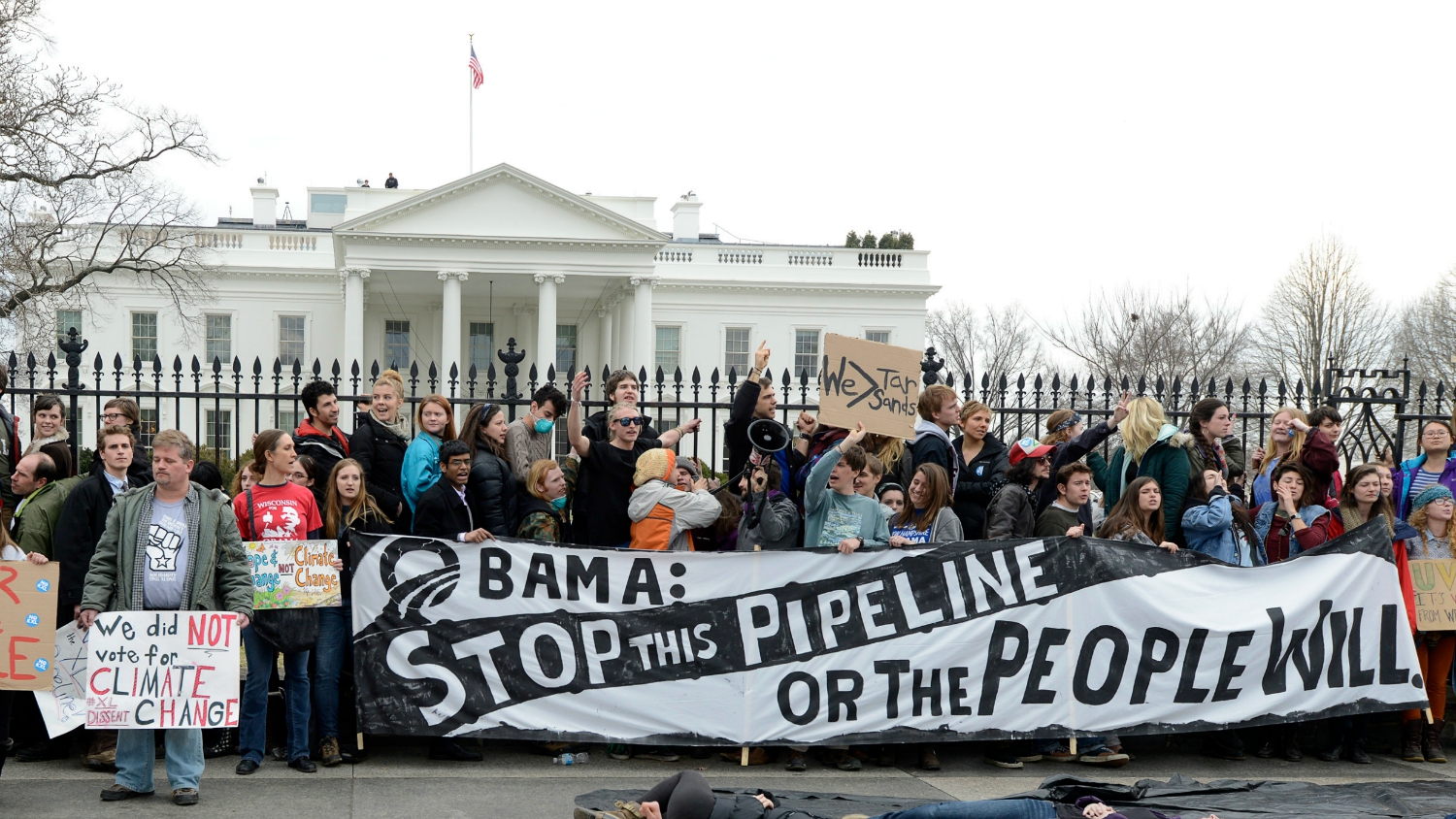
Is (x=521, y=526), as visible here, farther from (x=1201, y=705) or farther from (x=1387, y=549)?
(x=1387, y=549)

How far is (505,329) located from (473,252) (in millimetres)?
5486

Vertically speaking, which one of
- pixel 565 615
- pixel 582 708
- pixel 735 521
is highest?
pixel 735 521

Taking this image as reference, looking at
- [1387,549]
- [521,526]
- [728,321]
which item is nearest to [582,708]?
[521,526]

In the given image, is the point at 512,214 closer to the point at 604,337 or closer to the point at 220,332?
the point at 604,337

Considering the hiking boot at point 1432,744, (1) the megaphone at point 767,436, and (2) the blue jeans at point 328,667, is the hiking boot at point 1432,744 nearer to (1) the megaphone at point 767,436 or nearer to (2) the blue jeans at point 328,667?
(1) the megaphone at point 767,436

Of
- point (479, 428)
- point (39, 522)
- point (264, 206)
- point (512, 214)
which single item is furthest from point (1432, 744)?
point (264, 206)

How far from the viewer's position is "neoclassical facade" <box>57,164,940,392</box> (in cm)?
4297

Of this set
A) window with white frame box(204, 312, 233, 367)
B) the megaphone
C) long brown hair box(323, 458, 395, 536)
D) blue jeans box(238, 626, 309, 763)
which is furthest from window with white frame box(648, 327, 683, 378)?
blue jeans box(238, 626, 309, 763)

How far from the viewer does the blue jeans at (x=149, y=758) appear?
19.5 ft

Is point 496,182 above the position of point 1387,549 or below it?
above

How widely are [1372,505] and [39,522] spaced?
7953mm

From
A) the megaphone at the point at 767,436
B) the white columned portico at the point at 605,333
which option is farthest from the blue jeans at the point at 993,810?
the white columned portico at the point at 605,333

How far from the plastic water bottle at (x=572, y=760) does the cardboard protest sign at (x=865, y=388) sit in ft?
7.87

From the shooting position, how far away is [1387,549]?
7.62 m
